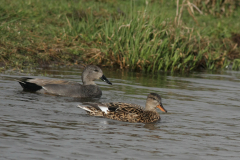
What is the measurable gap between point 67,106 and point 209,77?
601 cm

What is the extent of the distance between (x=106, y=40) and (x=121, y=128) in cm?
676

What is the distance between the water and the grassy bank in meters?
1.92

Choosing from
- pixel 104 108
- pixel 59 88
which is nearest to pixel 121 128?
pixel 104 108

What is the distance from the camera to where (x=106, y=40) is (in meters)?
13.9

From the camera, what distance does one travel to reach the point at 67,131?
22.4ft

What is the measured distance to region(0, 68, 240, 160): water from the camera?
597 centimetres

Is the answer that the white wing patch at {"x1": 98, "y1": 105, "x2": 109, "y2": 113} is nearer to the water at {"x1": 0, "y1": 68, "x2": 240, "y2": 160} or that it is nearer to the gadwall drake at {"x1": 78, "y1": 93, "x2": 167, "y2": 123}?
the gadwall drake at {"x1": 78, "y1": 93, "x2": 167, "y2": 123}

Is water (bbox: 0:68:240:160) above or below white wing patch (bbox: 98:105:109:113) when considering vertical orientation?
below

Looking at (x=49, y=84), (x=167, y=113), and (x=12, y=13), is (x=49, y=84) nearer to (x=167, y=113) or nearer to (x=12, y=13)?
(x=167, y=113)

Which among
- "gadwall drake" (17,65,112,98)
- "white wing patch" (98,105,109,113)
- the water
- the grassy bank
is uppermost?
the grassy bank

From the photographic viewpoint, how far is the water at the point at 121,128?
597cm

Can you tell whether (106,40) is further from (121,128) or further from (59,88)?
(121,128)

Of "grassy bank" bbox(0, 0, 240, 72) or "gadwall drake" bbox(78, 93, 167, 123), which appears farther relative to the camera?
"grassy bank" bbox(0, 0, 240, 72)

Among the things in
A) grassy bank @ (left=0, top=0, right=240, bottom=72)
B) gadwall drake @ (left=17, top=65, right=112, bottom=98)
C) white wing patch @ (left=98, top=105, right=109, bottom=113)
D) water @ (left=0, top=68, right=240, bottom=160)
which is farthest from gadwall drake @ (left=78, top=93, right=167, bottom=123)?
grassy bank @ (left=0, top=0, right=240, bottom=72)
